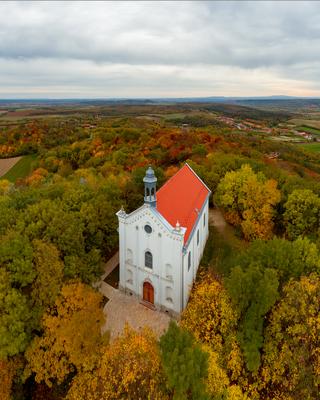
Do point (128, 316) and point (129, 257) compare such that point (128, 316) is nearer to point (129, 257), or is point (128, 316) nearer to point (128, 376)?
point (129, 257)

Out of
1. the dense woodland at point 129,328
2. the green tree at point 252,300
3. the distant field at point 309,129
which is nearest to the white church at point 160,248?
the dense woodland at point 129,328

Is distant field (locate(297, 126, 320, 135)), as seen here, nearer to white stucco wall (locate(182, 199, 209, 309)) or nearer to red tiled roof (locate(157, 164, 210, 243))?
red tiled roof (locate(157, 164, 210, 243))

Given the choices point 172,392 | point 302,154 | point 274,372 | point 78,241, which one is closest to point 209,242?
point 78,241

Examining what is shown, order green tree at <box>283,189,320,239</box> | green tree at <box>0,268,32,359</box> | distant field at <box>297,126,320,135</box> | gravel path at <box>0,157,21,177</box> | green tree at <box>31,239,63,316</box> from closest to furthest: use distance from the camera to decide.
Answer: green tree at <box>0,268,32,359</box> < green tree at <box>31,239,63,316</box> < green tree at <box>283,189,320,239</box> < gravel path at <box>0,157,21,177</box> < distant field at <box>297,126,320,135</box>

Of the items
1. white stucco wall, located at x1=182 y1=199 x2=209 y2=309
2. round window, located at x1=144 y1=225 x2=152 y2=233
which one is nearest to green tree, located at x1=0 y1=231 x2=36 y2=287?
round window, located at x1=144 y1=225 x2=152 y2=233

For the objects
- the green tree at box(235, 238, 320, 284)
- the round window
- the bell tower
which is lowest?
the green tree at box(235, 238, 320, 284)

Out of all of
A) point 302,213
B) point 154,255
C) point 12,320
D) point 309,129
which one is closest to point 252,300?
point 154,255

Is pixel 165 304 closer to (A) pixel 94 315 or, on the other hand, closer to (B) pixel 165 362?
(A) pixel 94 315

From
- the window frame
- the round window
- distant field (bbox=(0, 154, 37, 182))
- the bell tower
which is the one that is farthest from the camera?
distant field (bbox=(0, 154, 37, 182))
